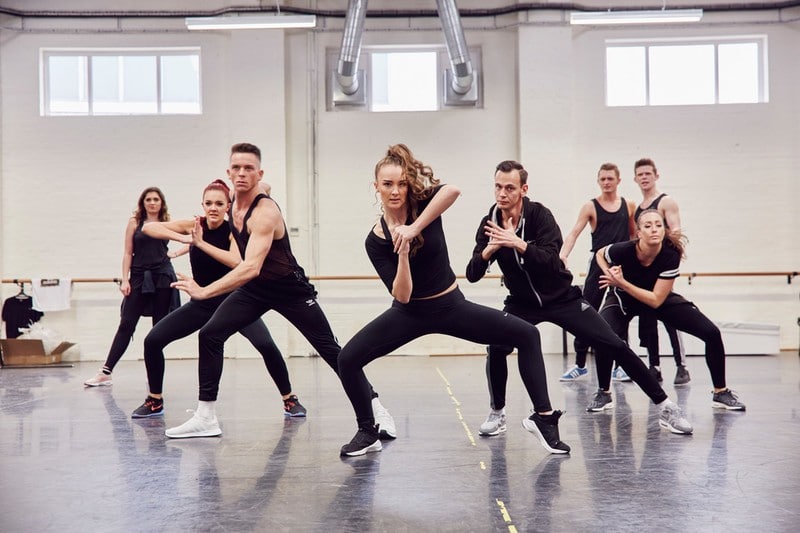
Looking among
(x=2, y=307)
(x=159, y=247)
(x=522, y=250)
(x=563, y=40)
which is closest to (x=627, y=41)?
(x=563, y=40)

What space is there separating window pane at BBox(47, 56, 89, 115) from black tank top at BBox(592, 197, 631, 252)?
242 inches

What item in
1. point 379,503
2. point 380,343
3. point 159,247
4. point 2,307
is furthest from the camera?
point 2,307

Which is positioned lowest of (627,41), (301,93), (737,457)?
(737,457)

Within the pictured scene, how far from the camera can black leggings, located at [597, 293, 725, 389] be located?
448 centimetres

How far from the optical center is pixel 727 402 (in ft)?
15.4

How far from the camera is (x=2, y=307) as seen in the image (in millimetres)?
8711

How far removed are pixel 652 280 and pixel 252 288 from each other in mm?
2178

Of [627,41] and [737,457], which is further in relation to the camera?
[627,41]

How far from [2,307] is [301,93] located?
3988mm

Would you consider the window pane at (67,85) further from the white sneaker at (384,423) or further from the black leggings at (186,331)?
the white sneaker at (384,423)

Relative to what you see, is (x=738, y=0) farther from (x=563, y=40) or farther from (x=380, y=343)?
(x=380, y=343)

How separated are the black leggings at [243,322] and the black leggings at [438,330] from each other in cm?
43

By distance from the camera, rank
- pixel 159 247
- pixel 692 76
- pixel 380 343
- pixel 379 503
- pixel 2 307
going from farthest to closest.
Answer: pixel 692 76 → pixel 2 307 → pixel 159 247 → pixel 380 343 → pixel 379 503

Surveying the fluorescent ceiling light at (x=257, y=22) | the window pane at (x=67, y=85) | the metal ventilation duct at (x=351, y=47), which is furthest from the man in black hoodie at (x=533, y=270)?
the window pane at (x=67, y=85)
